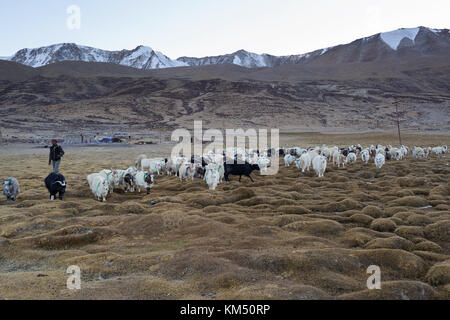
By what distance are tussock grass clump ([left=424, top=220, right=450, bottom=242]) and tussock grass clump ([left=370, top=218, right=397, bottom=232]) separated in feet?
2.27

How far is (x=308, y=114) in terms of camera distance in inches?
3447

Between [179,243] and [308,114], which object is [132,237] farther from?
[308,114]

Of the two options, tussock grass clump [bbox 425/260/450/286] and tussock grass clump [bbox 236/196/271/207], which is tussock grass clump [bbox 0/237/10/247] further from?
tussock grass clump [bbox 425/260/450/286]

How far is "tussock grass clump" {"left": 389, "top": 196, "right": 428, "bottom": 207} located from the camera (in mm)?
9773

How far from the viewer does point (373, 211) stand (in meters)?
8.84

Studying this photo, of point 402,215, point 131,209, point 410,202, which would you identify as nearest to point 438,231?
point 402,215

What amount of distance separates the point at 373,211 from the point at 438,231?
1.98 meters

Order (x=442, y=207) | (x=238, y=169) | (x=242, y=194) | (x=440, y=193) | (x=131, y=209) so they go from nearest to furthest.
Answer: (x=442, y=207)
(x=131, y=209)
(x=440, y=193)
(x=242, y=194)
(x=238, y=169)

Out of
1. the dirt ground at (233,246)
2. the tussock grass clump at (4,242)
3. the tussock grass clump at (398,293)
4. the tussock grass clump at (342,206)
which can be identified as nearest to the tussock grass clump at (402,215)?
the dirt ground at (233,246)

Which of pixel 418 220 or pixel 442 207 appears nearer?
pixel 418 220

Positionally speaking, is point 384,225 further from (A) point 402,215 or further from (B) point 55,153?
(B) point 55,153

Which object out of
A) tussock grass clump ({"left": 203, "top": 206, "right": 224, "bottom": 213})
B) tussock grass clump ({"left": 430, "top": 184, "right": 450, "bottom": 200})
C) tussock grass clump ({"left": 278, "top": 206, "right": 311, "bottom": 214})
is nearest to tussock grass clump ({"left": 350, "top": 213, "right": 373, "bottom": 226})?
tussock grass clump ({"left": 278, "top": 206, "right": 311, "bottom": 214})

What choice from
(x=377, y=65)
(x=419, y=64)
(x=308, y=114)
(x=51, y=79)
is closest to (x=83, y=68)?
(x=51, y=79)

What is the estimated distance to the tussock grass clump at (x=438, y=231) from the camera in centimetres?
676
